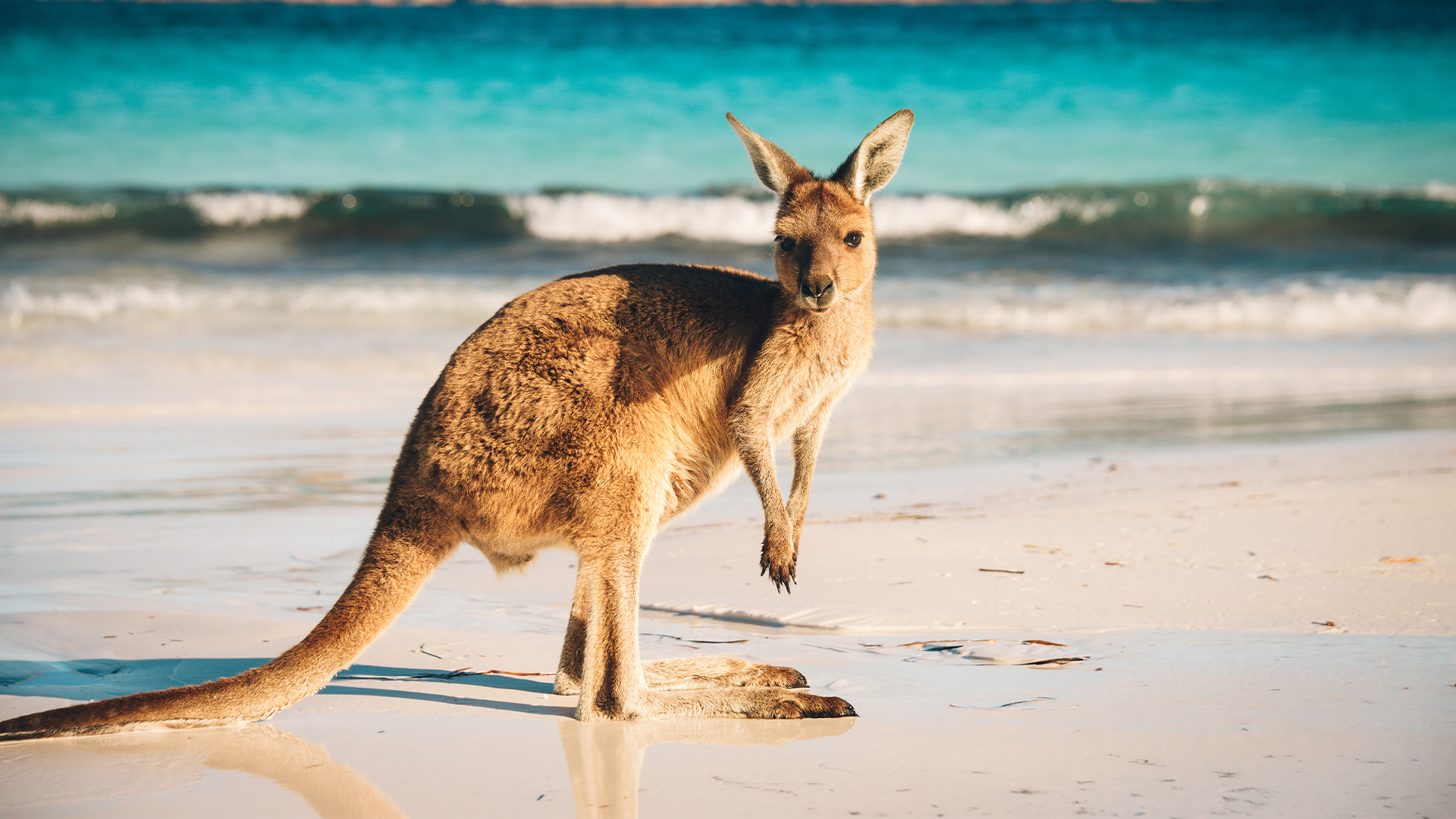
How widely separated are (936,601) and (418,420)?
159 cm

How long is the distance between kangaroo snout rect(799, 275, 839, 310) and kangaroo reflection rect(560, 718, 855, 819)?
926mm

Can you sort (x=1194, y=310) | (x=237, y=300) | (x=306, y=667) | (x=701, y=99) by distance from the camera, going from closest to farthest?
(x=306, y=667) → (x=1194, y=310) → (x=237, y=300) → (x=701, y=99)

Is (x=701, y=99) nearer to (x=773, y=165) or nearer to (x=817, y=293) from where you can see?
(x=773, y=165)

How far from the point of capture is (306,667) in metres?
2.55

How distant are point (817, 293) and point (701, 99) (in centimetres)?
1832

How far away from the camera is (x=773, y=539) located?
9.43ft

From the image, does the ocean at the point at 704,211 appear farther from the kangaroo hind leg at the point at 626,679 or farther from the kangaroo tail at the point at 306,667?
the kangaroo hind leg at the point at 626,679

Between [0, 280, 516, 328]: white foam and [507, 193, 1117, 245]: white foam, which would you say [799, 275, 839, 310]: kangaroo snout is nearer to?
[0, 280, 516, 328]: white foam

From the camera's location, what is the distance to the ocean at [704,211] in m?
6.66

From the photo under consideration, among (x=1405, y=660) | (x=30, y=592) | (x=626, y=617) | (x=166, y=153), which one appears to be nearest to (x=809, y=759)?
(x=626, y=617)

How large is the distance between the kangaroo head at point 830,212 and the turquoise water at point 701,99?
43.9ft

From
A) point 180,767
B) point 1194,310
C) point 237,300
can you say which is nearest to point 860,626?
point 180,767

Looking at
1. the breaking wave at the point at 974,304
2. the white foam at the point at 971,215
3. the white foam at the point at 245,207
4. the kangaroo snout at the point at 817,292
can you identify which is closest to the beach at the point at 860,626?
the kangaroo snout at the point at 817,292

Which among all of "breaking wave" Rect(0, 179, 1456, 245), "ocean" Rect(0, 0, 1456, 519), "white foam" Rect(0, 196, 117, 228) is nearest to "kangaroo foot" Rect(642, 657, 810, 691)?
"ocean" Rect(0, 0, 1456, 519)
